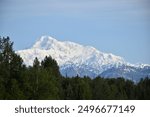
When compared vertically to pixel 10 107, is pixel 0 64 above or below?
above

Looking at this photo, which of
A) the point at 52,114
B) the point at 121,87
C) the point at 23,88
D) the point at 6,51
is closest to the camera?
the point at 52,114

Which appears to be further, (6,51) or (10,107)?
(6,51)

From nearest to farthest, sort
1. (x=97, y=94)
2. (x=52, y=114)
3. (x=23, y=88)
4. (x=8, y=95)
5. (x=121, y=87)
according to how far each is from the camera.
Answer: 1. (x=52, y=114)
2. (x=8, y=95)
3. (x=23, y=88)
4. (x=97, y=94)
5. (x=121, y=87)

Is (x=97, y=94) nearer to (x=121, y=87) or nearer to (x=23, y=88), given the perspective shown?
(x=121, y=87)

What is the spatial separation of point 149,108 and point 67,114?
1241mm

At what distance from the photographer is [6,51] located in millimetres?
23688

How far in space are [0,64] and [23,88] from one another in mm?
1913

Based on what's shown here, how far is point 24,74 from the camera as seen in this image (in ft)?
72.1

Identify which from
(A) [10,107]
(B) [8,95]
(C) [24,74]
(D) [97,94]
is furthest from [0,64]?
(A) [10,107]

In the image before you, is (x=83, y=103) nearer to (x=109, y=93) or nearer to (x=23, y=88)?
(x=23, y=88)

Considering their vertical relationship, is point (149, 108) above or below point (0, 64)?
below

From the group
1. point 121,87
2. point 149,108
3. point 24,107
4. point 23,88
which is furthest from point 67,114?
point 121,87

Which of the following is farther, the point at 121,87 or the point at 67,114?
the point at 121,87

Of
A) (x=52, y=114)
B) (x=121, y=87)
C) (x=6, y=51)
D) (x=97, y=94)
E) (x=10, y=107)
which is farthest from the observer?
(x=121, y=87)
